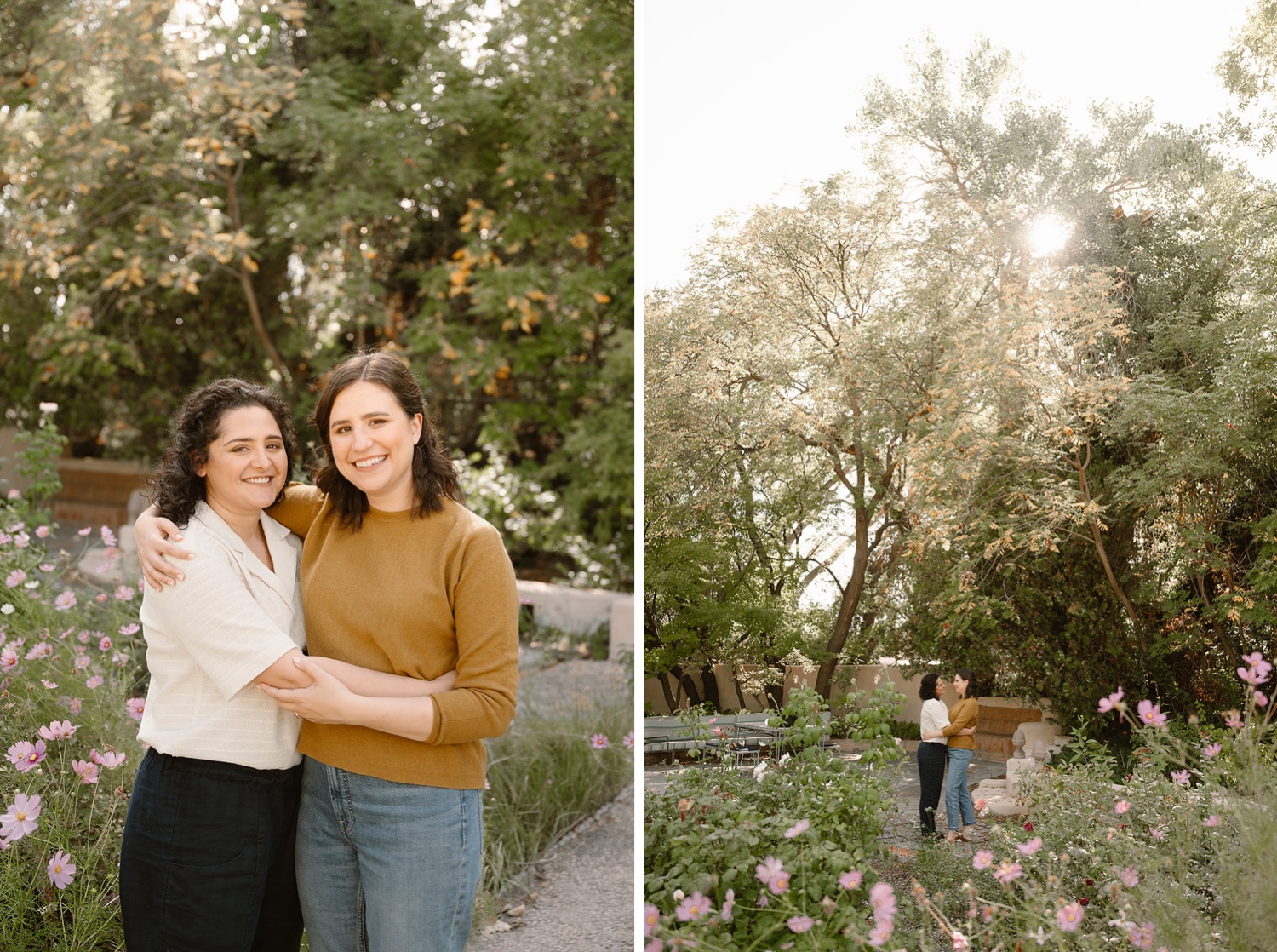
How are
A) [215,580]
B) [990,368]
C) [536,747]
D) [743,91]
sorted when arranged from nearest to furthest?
[215,580] < [990,368] < [743,91] < [536,747]

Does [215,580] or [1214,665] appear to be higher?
[215,580]

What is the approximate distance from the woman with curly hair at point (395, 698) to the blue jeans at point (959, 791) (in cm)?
106

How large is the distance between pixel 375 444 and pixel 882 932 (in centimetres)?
134

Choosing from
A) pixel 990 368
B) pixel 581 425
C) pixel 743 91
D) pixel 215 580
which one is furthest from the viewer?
pixel 581 425

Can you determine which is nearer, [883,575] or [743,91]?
[883,575]

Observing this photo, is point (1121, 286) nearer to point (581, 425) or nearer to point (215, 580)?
point (215, 580)

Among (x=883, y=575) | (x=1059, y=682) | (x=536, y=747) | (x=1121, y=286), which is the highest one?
(x=1121, y=286)

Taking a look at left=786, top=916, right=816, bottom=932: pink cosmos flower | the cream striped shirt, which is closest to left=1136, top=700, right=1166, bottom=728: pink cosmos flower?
left=786, top=916, right=816, bottom=932: pink cosmos flower

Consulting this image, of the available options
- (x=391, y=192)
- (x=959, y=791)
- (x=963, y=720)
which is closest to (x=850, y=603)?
(x=963, y=720)

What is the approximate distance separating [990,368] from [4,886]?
2.57 meters

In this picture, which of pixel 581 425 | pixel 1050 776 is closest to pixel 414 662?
pixel 1050 776

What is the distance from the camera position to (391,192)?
730cm

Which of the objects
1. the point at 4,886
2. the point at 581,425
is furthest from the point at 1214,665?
the point at 581,425

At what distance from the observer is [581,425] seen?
7254 millimetres
